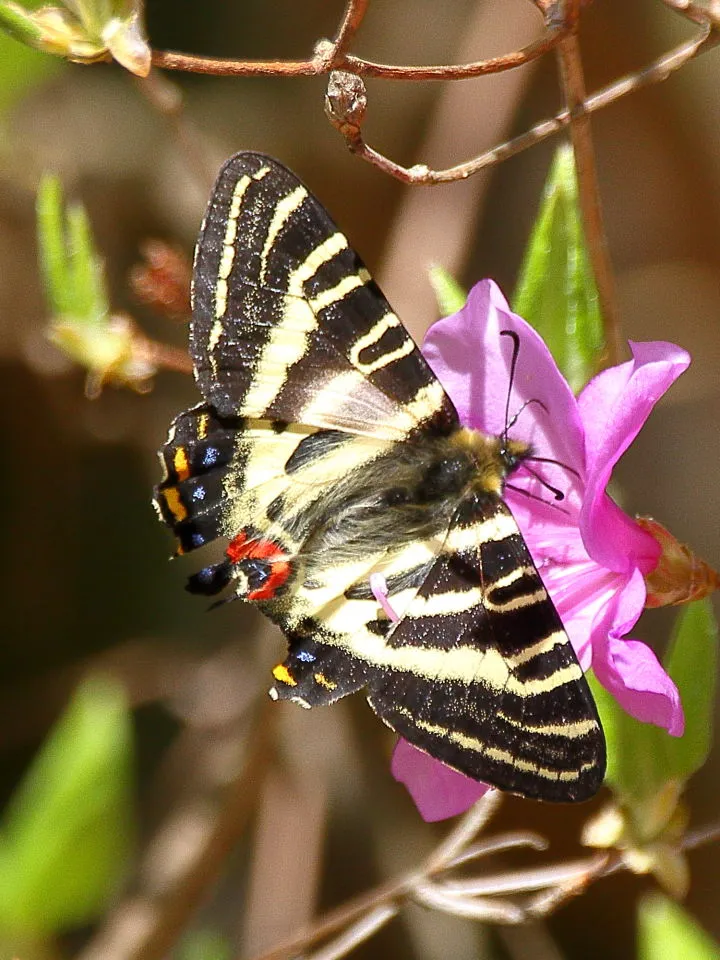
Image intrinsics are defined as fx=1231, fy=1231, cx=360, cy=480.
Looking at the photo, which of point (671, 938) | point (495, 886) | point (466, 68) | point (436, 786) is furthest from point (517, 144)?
point (671, 938)

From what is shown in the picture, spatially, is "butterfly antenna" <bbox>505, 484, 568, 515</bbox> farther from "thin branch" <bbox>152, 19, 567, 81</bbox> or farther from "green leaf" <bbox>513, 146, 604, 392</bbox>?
"thin branch" <bbox>152, 19, 567, 81</bbox>

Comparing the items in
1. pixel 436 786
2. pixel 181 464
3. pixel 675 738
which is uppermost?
pixel 181 464

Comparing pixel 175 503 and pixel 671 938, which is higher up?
pixel 175 503

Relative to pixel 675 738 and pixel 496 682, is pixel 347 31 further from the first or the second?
pixel 675 738

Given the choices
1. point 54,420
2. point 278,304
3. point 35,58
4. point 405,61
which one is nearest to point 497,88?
point 405,61

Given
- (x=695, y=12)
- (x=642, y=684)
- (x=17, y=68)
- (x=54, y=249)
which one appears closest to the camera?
(x=642, y=684)

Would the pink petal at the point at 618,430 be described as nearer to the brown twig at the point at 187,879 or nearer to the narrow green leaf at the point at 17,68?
the brown twig at the point at 187,879

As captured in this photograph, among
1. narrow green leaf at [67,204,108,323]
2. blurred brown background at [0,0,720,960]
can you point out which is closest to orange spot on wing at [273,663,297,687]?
narrow green leaf at [67,204,108,323]

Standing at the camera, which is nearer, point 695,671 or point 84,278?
point 695,671
